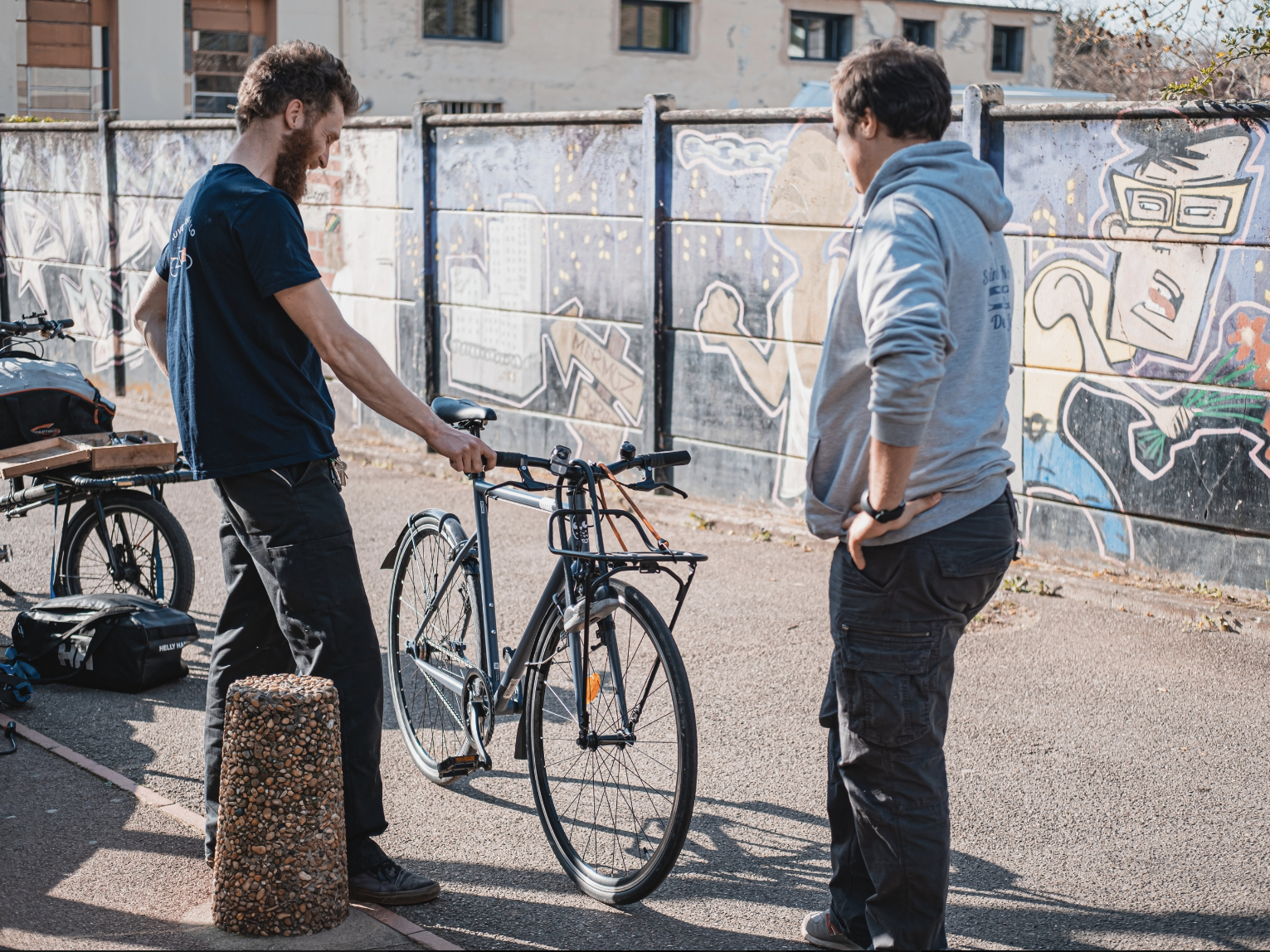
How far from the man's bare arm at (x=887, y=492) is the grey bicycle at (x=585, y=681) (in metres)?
0.48

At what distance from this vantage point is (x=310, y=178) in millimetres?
11055

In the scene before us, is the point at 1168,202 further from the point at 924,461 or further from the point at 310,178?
the point at 310,178

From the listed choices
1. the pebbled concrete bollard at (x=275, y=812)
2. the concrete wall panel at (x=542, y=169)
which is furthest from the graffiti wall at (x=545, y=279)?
the pebbled concrete bollard at (x=275, y=812)

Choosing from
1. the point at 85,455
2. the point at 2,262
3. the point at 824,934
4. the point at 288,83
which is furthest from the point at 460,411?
the point at 2,262

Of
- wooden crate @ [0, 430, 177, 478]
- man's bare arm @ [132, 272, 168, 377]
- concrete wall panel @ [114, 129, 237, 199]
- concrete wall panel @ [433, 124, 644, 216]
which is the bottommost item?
wooden crate @ [0, 430, 177, 478]

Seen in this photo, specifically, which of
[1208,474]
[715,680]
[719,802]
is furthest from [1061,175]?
[719,802]

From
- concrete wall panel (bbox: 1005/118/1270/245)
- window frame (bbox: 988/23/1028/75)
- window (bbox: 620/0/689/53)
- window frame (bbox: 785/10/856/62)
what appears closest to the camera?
concrete wall panel (bbox: 1005/118/1270/245)

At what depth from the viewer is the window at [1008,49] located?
→ 37.7m

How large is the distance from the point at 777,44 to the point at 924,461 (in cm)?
3235

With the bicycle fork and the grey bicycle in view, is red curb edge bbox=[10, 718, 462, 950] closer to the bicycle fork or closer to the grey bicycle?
the grey bicycle

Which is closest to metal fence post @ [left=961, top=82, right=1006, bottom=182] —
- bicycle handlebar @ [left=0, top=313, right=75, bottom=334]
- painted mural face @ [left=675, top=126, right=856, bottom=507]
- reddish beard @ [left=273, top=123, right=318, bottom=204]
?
→ painted mural face @ [left=675, top=126, right=856, bottom=507]

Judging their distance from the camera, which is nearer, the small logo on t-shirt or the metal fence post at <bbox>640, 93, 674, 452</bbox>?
the small logo on t-shirt

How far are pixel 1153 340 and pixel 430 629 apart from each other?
3.96 meters

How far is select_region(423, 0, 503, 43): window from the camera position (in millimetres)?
29781
